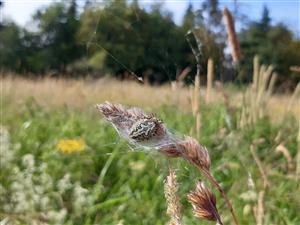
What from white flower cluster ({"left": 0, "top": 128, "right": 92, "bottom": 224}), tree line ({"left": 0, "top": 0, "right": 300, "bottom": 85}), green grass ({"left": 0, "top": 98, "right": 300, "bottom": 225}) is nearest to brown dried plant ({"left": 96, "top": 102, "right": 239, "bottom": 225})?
tree line ({"left": 0, "top": 0, "right": 300, "bottom": 85})

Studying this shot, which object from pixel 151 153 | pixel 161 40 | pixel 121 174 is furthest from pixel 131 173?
pixel 151 153

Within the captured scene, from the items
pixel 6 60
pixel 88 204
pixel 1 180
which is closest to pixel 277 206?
pixel 88 204

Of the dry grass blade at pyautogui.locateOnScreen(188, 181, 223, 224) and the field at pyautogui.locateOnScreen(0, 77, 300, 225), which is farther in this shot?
the field at pyautogui.locateOnScreen(0, 77, 300, 225)

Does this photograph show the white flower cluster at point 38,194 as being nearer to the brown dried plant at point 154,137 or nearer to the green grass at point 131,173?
the green grass at point 131,173

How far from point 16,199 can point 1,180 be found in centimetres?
39

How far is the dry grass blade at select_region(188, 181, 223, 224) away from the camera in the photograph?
649mm

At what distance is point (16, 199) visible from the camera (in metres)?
2.38

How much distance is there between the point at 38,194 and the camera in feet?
8.25

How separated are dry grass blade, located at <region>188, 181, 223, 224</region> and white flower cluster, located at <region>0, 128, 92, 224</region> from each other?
1513 millimetres

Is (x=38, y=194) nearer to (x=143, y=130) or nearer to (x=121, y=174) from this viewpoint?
(x=121, y=174)

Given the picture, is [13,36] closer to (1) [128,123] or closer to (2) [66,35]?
(2) [66,35]

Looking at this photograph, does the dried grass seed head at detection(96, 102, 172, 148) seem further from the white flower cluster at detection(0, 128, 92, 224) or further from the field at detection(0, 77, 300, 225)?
the white flower cluster at detection(0, 128, 92, 224)

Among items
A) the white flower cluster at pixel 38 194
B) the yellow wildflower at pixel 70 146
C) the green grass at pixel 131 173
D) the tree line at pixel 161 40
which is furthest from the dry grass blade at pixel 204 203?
the yellow wildflower at pixel 70 146

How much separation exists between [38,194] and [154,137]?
1970 millimetres
